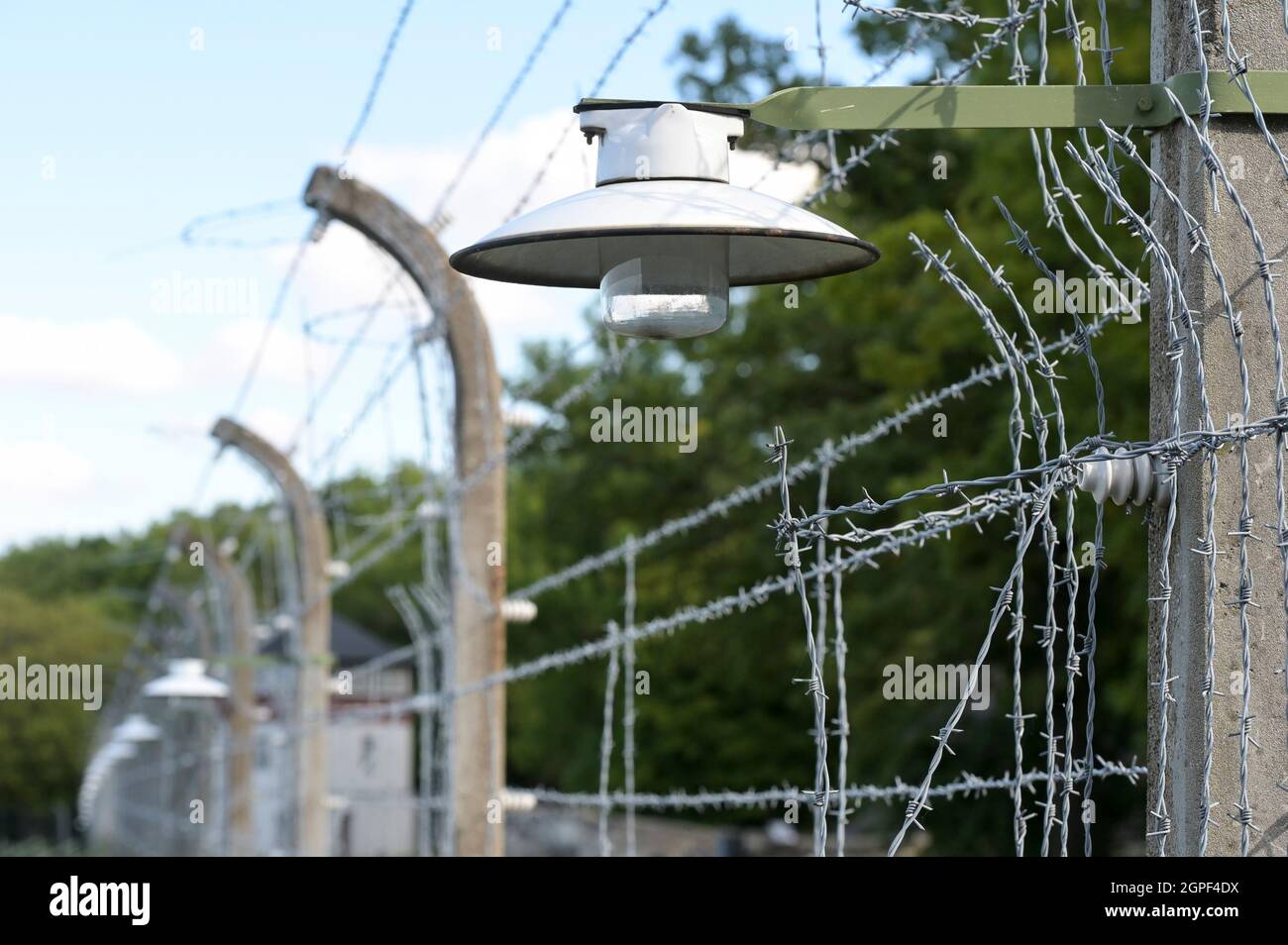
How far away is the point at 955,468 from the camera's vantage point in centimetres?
1833

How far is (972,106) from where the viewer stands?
2365 millimetres

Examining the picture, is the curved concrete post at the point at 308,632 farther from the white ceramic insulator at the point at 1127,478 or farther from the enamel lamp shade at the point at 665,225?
the white ceramic insulator at the point at 1127,478

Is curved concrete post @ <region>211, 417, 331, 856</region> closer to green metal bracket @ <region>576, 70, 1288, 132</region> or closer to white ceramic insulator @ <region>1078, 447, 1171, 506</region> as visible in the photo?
green metal bracket @ <region>576, 70, 1288, 132</region>

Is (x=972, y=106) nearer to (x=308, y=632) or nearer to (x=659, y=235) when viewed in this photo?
(x=659, y=235)

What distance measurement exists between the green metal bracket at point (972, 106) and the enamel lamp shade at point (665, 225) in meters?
0.04

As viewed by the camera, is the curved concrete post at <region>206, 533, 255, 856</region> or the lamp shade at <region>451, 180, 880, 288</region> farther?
the curved concrete post at <region>206, 533, 255, 856</region>

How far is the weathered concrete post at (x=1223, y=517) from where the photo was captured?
215 centimetres

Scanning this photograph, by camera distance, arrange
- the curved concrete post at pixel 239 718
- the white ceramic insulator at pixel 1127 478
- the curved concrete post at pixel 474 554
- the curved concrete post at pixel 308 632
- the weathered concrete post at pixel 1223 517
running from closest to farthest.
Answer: the weathered concrete post at pixel 1223 517 → the white ceramic insulator at pixel 1127 478 → the curved concrete post at pixel 474 554 → the curved concrete post at pixel 308 632 → the curved concrete post at pixel 239 718

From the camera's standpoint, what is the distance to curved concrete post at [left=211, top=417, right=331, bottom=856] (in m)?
A: 10.4

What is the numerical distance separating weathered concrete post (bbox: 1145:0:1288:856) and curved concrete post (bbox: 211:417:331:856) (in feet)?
27.6

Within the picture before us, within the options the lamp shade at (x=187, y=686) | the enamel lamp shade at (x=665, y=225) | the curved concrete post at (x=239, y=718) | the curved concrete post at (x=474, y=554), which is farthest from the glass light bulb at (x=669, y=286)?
the curved concrete post at (x=239, y=718)

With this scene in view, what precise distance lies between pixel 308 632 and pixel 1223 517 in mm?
8962

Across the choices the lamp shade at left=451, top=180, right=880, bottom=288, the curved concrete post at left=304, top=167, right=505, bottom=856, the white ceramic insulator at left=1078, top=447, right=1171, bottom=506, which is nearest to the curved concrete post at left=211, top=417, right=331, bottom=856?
the curved concrete post at left=304, top=167, right=505, bottom=856
